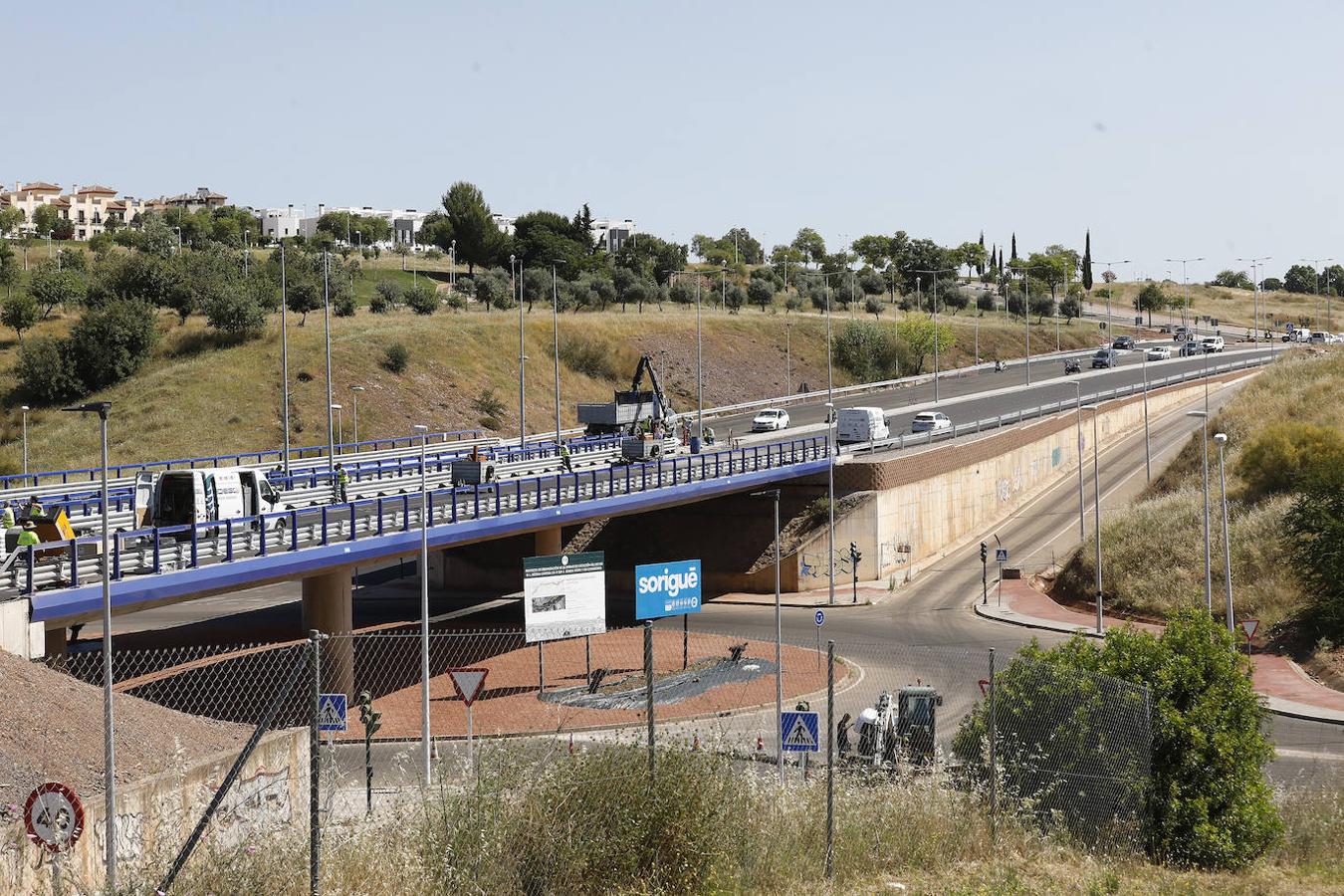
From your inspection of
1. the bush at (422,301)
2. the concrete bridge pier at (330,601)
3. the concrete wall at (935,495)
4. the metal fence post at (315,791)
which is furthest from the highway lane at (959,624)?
the bush at (422,301)

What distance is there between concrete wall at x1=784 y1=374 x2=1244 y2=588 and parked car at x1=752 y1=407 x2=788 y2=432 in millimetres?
13238

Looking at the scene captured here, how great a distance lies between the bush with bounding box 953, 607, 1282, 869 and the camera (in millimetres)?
15656

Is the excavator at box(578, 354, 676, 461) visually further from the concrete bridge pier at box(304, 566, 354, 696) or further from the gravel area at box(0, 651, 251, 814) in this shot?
the gravel area at box(0, 651, 251, 814)

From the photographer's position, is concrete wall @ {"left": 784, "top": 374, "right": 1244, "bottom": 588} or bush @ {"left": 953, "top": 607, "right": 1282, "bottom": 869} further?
concrete wall @ {"left": 784, "top": 374, "right": 1244, "bottom": 588}

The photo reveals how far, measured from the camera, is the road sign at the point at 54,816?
414 inches

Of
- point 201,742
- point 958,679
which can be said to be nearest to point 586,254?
point 958,679

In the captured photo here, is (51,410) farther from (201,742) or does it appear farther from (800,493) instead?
(201,742)

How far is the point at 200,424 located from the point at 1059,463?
47.5 meters

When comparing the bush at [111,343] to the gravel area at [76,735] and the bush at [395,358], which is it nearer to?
the bush at [395,358]

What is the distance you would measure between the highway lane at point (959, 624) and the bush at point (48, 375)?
47.4m

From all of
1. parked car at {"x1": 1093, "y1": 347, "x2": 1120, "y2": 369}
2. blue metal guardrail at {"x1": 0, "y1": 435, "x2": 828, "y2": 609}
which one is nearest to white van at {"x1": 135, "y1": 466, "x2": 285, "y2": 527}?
blue metal guardrail at {"x1": 0, "y1": 435, "x2": 828, "y2": 609}

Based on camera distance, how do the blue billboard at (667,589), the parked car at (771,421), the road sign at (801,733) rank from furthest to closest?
the parked car at (771,421) < the blue billboard at (667,589) < the road sign at (801,733)

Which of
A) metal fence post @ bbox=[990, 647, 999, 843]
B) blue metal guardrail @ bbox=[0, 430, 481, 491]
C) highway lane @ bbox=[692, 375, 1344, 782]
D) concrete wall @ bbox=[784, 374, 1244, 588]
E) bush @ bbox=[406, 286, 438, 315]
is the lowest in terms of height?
highway lane @ bbox=[692, 375, 1344, 782]

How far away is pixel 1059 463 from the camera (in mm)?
79375
